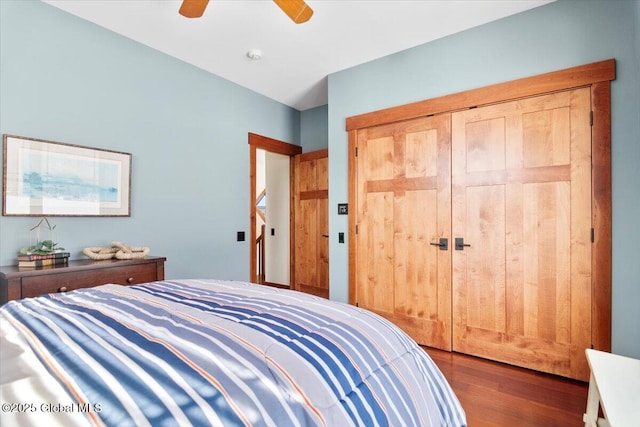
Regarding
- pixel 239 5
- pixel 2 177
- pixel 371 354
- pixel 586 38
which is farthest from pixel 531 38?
pixel 2 177

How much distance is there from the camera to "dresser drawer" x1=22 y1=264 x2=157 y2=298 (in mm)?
1821

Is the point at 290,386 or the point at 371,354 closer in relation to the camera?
the point at 290,386

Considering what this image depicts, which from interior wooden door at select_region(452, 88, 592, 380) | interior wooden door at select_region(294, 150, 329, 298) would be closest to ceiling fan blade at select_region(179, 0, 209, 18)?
interior wooden door at select_region(452, 88, 592, 380)

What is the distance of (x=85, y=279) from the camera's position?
2.01 m

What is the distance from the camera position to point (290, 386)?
0.69 metres

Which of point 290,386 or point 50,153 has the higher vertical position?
point 50,153

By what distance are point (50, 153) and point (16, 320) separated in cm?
167

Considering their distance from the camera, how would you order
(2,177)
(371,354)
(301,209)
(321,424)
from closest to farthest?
1. (321,424)
2. (371,354)
3. (2,177)
4. (301,209)

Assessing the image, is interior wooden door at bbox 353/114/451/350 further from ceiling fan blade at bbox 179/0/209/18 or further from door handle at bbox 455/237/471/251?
ceiling fan blade at bbox 179/0/209/18

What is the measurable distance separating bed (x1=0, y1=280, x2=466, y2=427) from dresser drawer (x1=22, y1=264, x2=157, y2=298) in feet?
2.34

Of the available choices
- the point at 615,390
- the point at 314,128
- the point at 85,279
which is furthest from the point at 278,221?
the point at 615,390

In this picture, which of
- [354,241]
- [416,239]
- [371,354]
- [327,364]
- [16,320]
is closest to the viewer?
[327,364]

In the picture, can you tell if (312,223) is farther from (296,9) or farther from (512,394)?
(512,394)

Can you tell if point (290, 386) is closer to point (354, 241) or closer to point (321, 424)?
point (321, 424)
